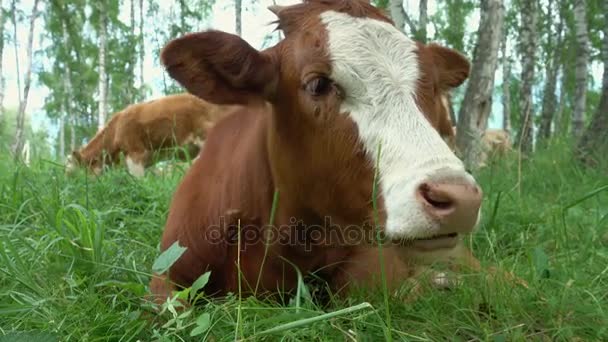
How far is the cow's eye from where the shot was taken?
6.93ft

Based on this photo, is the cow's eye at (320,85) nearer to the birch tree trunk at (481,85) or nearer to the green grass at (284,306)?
the green grass at (284,306)

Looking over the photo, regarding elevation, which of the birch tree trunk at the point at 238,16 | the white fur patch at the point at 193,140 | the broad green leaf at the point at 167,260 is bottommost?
the white fur patch at the point at 193,140

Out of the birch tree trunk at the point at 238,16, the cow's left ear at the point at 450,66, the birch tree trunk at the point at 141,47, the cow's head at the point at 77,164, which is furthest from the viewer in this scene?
the birch tree trunk at the point at 141,47

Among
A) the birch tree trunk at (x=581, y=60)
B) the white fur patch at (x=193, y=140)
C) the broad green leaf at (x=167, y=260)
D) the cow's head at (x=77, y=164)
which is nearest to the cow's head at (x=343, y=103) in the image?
the broad green leaf at (x=167, y=260)

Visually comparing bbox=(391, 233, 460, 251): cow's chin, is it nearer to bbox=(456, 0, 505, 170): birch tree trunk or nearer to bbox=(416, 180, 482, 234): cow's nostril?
bbox=(416, 180, 482, 234): cow's nostril

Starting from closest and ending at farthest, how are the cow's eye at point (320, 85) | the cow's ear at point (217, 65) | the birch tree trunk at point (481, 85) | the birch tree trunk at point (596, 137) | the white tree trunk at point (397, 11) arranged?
the cow's eye at point (320, 85)
the cow's ear at point (217, 65)
the birch tree trunk at point (596, 137)
the white tree trunk at point (397, 11)
the birch tree trunk at point (481, 85)

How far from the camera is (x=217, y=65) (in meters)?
2.27

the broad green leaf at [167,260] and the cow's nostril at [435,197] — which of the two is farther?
the broad green leaf at [167,260]

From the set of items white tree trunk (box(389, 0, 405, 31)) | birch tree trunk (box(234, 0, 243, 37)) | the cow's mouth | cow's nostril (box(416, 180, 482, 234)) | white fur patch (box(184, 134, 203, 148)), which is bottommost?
white fur patch (box(184, 134, 203, 148))

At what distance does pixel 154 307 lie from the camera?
76.2 inches

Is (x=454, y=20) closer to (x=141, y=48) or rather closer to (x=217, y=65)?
(x=141, y=48)

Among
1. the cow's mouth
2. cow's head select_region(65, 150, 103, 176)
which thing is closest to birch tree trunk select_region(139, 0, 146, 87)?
cow's head select_region(65, 150, 103, 176)

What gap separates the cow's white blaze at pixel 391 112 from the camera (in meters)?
1.69

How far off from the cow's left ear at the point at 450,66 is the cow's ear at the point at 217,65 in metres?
0.92
